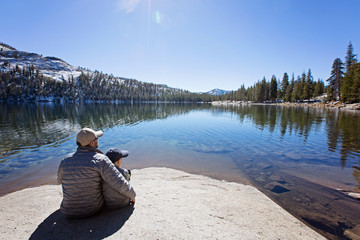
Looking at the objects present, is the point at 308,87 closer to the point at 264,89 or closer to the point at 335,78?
the point at 335,78

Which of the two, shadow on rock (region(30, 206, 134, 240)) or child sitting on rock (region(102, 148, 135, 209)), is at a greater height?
child sitting on rock (region(102, 148, 135, 209))

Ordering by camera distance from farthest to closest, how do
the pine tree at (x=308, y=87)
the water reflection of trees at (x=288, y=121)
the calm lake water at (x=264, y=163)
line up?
1. the pine tree at (x=308, y=87)
2. the water reflection of trees at (x=288, y=121)
3. the calm lake water at (x=264, y=163)

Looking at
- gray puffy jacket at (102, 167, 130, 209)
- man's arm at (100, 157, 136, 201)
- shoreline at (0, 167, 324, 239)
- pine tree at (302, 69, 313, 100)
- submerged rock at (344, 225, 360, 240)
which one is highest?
pine tree at (302, 69, 313, 100)

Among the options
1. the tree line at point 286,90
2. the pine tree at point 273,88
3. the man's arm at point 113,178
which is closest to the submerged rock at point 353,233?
the man's arm at point 113,178

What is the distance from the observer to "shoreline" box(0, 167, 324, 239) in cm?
369

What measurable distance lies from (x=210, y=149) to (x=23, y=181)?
1379 centimetres

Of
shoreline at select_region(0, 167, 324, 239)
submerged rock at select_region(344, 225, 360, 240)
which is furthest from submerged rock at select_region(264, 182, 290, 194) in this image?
→ submerged rock at select_region(344, 225, 360, 240)

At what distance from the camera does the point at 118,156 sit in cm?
460

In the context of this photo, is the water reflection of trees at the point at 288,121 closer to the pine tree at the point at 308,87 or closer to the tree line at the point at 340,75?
the tree line at the point at 340,75

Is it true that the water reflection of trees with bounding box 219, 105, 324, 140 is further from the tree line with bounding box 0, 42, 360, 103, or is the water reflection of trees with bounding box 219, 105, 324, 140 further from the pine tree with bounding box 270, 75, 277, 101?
the pine tree with bounding box 270, 75, 277, 101

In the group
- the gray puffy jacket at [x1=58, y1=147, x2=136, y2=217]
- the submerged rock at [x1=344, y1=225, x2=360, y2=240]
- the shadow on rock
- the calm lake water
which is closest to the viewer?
the shadow on rock

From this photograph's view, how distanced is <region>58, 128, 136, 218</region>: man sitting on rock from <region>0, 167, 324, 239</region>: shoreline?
1.32 feet

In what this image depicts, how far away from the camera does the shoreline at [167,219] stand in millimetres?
3686

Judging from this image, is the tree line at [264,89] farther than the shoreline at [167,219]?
Yes
